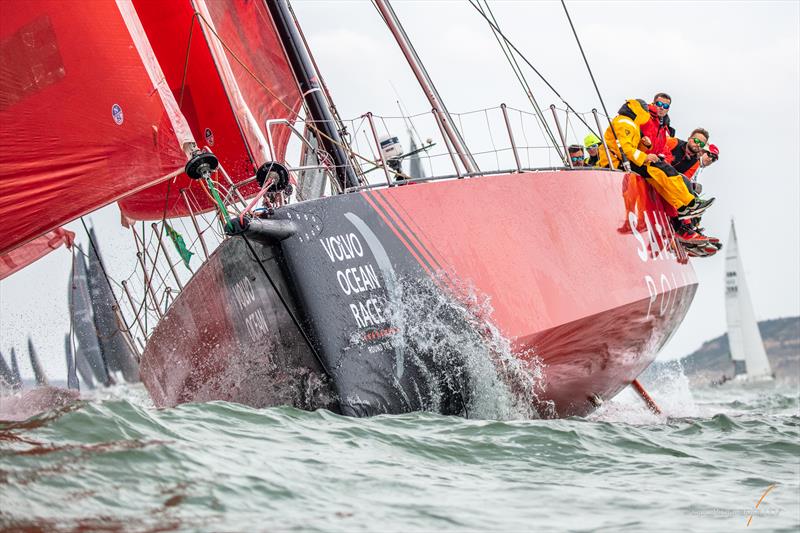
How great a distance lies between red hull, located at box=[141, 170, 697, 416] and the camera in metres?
5.71

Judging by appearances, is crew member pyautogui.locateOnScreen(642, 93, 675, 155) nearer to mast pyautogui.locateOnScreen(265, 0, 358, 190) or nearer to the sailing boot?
the sailing boot

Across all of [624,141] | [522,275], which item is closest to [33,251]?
[522,275]

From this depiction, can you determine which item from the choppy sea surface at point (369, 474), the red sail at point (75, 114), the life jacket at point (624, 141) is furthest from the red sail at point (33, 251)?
the life jacket at point (624, 141)

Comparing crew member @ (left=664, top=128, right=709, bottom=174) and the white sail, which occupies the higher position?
crew member @ (left=664, top=128, right=709, bottom=174)

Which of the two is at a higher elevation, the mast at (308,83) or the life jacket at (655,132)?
the mast at (308,83)

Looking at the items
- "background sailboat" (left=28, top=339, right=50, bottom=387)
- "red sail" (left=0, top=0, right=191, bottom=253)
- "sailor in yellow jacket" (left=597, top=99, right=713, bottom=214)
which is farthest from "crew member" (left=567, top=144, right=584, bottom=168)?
"background sailboat" (left=28, top=339, right=50, bottom=387)

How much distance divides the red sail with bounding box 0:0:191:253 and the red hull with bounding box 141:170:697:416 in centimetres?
75

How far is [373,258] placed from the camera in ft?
18.1

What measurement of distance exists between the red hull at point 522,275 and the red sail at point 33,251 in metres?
1.49

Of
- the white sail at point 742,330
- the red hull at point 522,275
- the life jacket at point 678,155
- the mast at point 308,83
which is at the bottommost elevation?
the white sail at point 742,330

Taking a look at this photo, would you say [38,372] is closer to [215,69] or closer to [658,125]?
[215,69]

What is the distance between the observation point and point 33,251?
884cm

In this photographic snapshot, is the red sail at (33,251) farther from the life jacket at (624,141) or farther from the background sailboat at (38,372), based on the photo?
the background sailboat at (38,372)

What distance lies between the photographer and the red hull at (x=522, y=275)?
5.71 m
